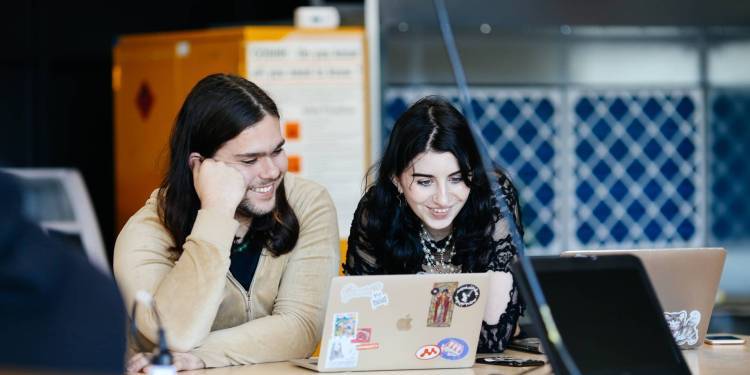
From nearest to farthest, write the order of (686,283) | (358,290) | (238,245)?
(358,290), (686,283), (238,245)

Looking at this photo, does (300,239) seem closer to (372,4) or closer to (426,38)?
(372,4)

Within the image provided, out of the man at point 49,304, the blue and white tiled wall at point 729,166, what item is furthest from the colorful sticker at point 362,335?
the blue and white tiled wall at point 729,166

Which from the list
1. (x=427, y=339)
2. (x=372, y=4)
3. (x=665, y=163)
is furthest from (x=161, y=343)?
(x=665, y=163)

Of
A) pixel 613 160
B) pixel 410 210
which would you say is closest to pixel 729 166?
pixel 613 160

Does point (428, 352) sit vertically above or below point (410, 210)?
below

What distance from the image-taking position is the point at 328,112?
3.88 meters

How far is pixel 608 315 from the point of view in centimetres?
158

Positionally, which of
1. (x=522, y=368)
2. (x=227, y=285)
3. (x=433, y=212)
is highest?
(x=433, y=212)

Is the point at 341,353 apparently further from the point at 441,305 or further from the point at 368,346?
the point at 441,305

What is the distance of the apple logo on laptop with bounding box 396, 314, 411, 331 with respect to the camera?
178cm

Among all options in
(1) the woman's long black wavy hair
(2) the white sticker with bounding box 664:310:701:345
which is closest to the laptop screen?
(2) the white sticker with bounding box 664:310:701:345

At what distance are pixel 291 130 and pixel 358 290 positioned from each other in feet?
7.08

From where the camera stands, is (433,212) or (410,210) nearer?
(433,212)

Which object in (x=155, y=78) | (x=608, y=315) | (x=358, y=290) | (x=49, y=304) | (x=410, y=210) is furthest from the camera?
(x=155, y=78)
